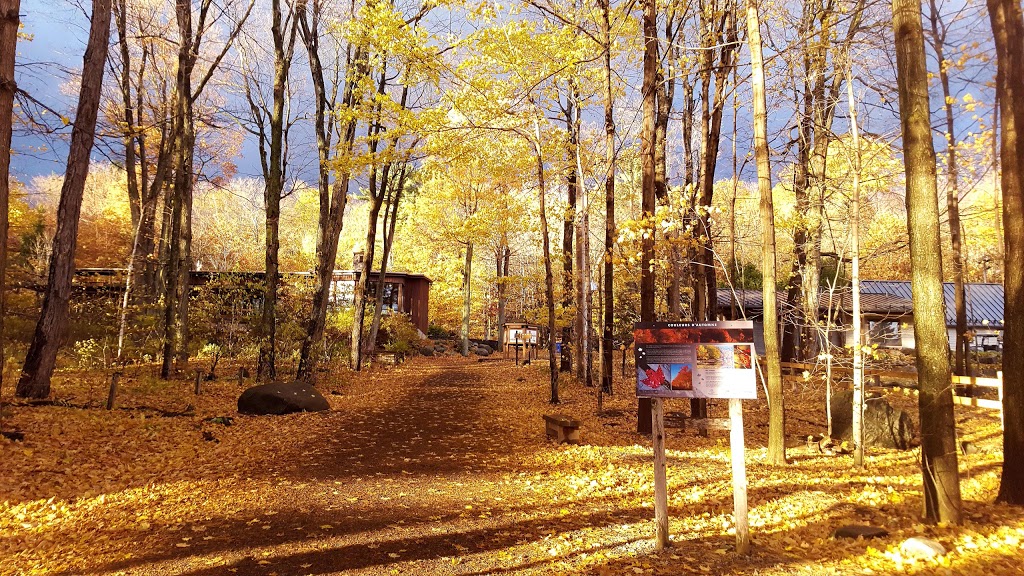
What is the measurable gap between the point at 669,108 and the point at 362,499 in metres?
12.5

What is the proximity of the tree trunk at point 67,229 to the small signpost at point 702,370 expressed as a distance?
9980 mm

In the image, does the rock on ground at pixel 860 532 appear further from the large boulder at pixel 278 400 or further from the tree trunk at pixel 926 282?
the large boulder at pixel 278 400

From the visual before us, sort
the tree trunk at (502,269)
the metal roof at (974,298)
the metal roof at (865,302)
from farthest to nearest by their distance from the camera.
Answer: the tree trunk at (502,269)
the metal roof at (974,298)
the metal roof at (865,302)

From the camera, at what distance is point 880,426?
388 inches

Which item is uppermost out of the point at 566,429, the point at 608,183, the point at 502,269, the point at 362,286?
the point at 502,269

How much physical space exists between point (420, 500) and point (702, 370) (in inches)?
137

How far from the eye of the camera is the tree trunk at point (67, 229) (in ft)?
30.9

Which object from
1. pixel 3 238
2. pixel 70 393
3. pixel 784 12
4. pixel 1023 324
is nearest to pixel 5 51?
pixel 3 238

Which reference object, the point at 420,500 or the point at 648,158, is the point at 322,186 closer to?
the point at 648,158

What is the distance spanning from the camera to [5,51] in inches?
294

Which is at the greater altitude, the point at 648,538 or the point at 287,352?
the point at 287,352

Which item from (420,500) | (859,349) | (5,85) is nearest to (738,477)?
(420,500)

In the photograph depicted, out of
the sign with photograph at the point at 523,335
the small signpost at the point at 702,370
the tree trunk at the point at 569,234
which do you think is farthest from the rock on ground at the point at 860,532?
the sign with photograph at the point at 523,335

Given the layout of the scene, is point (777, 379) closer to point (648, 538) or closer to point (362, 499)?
point (648, 538)
